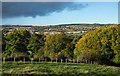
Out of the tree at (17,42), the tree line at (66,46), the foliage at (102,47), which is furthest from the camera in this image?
the tree at (17,42)

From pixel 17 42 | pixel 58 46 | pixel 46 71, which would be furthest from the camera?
pixel 58 46

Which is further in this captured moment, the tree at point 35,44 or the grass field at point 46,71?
the tree at point 35,44

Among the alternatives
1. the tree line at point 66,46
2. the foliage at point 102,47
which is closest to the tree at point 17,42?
the tree line at point 66,46

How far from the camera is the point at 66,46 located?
2158 inches

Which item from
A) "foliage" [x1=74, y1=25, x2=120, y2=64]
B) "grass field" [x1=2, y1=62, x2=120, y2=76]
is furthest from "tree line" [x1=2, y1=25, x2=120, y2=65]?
"grass field" [x1=2, y1=62, x2=120, y2=76]

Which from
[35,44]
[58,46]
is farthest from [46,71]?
[58,46]

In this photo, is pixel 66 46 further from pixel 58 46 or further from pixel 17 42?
pixel 17 42

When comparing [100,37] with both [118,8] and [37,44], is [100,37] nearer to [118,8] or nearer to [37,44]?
[118,8]

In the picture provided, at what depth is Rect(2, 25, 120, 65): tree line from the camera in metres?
47.5

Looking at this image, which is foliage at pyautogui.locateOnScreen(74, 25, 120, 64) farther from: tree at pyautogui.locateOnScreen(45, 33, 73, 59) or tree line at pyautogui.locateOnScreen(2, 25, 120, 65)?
tree at pyautogui.locateOnScreen(45, 33, 73, 59)

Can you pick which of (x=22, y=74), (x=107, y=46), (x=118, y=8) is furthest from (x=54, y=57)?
(x=22, y=74)

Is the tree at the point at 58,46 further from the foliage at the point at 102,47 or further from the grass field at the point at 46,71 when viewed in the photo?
the grass field at the point at 46,71

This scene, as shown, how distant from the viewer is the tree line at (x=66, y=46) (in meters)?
47.5

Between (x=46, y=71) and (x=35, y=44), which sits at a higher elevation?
(x=35, y=44)
